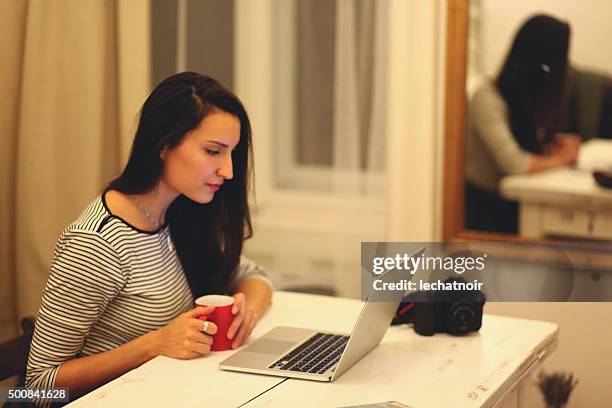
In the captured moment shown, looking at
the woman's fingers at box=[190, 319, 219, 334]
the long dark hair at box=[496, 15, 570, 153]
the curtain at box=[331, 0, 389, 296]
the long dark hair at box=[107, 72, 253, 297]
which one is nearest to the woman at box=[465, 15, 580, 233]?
the long dark hair at box=[496, 15, 570, 153]

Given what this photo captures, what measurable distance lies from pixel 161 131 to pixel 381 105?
129cm

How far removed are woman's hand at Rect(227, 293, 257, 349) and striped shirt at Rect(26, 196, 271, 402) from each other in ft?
0.57

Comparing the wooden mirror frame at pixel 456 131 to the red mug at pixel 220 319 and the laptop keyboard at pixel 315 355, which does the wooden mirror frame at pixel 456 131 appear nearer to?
the laptop keyboard at pixel 315 355

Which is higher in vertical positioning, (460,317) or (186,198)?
(186,198)

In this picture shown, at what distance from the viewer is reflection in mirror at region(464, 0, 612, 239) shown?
268 centimetres

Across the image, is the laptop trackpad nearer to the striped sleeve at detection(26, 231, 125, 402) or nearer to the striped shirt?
the striped shirt

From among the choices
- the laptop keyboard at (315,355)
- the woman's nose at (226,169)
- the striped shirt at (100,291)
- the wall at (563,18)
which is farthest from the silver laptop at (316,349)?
the wall at (563,18)

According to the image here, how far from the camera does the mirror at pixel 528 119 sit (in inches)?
106

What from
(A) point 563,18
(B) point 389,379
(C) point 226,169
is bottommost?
(B) point 389,379

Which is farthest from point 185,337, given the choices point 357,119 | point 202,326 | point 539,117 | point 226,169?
point 539,117

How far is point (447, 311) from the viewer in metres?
1.88

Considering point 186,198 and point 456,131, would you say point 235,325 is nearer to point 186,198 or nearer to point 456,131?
point 186,198

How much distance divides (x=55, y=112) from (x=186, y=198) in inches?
25.7

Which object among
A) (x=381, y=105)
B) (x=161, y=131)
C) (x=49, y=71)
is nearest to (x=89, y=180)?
(x=49, y=71)
